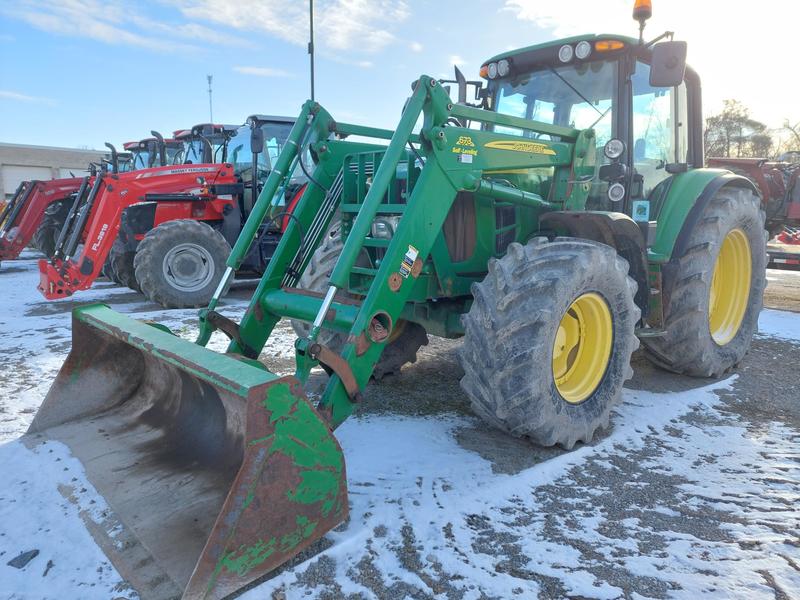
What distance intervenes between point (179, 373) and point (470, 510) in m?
1.79

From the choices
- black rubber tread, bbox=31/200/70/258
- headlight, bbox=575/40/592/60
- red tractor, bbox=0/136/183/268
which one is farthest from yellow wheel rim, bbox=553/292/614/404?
black rubber tread, bbox=31/200/70/258

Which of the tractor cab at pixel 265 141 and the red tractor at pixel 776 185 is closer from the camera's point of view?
the tractor cab at pixel 265 141

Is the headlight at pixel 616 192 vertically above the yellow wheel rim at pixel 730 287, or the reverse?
the headlight at pixel 616 192

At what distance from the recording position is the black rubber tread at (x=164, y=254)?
7.76 meters

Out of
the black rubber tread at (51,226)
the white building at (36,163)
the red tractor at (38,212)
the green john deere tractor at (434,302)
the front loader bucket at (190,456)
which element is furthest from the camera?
the white building at (36,163)

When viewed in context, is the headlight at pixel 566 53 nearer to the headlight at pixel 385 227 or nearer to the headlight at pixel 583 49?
the headlight at pixel 583 49

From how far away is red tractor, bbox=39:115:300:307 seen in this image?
24.7ft

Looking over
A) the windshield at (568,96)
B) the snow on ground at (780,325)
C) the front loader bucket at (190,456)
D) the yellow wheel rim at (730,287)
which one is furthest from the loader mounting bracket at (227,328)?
the snow on ground at (780,325)

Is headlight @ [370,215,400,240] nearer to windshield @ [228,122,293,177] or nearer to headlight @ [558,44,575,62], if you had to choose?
headlight @ [558,44,575,62]

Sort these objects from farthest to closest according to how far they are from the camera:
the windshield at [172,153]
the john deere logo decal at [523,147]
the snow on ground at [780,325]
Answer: the windshield at [172,153]
the snow on ground at [780,325]
the john deere logo decal at [523,147]

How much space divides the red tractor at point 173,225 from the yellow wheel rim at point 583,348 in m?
4.54

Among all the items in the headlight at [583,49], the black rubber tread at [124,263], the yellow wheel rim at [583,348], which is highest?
the headlight at [583,49]

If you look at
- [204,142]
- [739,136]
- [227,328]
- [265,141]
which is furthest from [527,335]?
[739,136]

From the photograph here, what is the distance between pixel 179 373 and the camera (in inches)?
130
